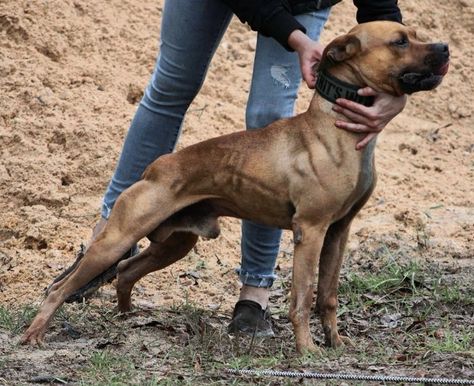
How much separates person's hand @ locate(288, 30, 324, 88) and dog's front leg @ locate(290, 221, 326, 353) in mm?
729

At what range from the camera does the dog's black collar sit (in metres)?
5.38

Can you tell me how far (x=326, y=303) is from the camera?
5.75 meters

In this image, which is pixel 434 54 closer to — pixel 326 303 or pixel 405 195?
pixel 326 303

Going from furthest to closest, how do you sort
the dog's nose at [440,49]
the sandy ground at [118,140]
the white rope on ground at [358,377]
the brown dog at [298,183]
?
the sandy ground at [118,140] < the brown dog at [298,183] < the dog's nose at [440,49] < the white rope on ground at [358,377]

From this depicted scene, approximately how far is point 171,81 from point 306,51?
2.87 ft

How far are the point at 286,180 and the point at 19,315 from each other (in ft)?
5.77

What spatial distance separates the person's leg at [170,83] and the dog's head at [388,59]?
0.75 m

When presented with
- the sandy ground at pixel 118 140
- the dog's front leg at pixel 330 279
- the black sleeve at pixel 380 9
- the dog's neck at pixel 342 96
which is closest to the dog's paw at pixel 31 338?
the sandy ground at pixel 118 140

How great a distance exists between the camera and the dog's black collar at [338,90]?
212 inches

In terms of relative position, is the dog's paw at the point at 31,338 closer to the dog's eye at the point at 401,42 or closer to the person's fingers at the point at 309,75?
the person's fingers at the point at 309,75

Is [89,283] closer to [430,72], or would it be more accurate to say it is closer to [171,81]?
[171,81]

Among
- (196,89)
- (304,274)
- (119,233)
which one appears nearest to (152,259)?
(119,233)

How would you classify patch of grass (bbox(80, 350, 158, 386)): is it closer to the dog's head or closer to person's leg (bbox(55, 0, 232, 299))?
person's leg (bbox(55, 0, 232, 299))

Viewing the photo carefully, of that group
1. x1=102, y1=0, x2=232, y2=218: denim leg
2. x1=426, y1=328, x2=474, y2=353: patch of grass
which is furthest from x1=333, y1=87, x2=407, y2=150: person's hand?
x1=426, y1=328, x2=474, y2=353: patch of grass
